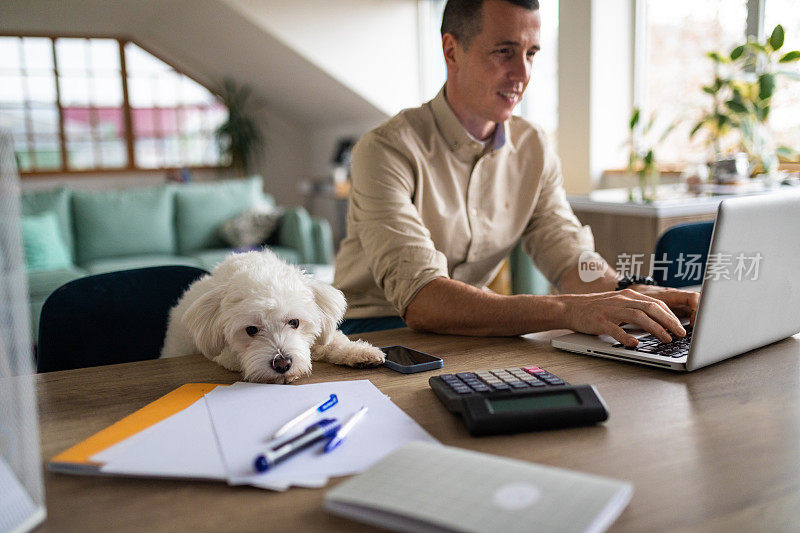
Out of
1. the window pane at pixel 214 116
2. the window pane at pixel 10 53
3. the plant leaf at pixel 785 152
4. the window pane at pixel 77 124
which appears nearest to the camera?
the plant leaf at pixel 785 152

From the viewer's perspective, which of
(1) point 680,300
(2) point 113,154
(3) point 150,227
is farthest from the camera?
(2) point 113,154

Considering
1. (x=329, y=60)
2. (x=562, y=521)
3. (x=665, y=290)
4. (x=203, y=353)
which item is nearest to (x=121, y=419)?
(x=203, y=353)

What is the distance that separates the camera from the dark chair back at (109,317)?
1.32 meters

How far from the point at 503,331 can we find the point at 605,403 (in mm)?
393

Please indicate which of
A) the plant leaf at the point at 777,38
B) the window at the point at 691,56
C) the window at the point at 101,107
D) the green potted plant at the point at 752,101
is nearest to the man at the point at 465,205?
the green potted plant at the point at 752,101

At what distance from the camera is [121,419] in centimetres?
82

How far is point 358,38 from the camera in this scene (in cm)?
606

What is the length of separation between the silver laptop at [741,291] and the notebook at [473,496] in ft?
1.29

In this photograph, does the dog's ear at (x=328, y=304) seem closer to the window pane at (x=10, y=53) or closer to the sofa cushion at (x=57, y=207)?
the sofa cushion at (x=57, y=207)

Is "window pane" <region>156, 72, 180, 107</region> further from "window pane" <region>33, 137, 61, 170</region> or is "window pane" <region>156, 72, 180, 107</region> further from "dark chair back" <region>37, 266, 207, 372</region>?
"dark chair back" <region>37, 266, 207, 372</region>

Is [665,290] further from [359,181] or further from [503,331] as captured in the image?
[359,181]

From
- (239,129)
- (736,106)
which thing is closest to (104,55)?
(239,129)

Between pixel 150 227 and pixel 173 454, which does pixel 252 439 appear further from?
pixel 150 227

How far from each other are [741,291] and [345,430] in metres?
0.60
